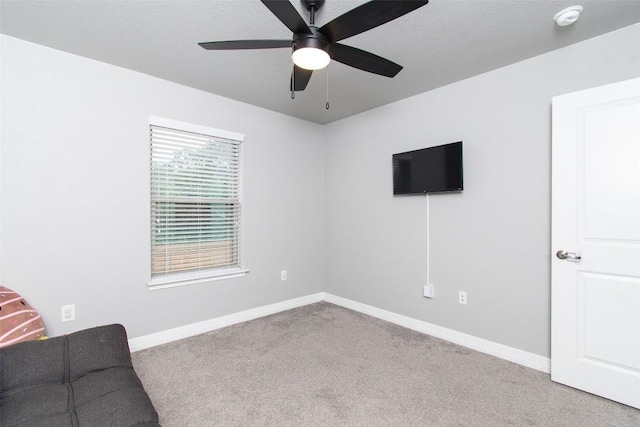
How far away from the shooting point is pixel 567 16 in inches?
75.7

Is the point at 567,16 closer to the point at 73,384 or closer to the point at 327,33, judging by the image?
the point at 327,33

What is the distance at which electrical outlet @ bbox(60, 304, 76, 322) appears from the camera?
7.99 ft

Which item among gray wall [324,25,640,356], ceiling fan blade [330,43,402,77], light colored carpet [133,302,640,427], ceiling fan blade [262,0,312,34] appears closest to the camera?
ceiling fan blade [262,0,312,34]

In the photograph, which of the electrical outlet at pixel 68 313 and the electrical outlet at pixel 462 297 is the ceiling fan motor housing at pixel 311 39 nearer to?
the electrical outlet at pixel 462 297

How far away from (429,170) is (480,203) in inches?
22.9

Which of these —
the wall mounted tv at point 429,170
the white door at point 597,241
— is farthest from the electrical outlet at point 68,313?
the white door at point 597,241

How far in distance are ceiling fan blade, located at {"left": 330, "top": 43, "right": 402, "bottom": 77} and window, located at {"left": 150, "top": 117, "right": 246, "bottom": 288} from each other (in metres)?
1.92

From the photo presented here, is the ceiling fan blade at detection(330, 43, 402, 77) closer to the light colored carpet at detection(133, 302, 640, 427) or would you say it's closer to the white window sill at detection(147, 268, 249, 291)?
the light colored carpet at detection(133, 302, 640, 427)

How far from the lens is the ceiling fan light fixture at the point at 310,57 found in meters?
1.63

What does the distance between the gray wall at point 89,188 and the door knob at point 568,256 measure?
9.69 feet

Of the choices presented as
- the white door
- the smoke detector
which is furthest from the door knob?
the smoke detector

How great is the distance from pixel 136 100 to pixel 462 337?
12.5 ft

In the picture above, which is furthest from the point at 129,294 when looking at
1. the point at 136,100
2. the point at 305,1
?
the point at 305,1

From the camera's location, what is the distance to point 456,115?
2.96 m
